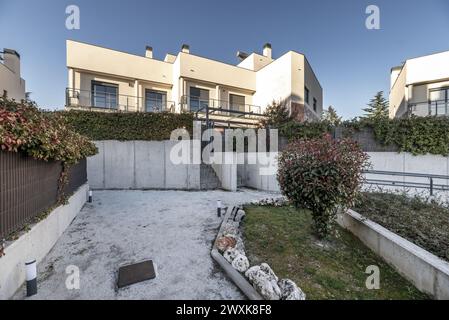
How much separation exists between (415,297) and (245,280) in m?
2.18

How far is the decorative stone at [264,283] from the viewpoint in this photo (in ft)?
8.27

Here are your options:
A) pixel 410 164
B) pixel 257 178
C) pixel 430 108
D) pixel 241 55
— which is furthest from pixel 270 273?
pixel 241 55

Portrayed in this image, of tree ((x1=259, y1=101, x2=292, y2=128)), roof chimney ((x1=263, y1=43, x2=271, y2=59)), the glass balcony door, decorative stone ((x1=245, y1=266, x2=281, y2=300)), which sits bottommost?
decorative stone ((x1=245, y1=266, x2=281, y2=300))

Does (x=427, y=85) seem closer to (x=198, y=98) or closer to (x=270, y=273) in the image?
(x=198, y=98)

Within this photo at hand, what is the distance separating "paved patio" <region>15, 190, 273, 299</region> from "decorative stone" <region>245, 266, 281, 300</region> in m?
0.26

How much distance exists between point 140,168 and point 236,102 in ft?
36.6

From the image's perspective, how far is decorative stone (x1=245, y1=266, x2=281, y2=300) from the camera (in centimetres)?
252

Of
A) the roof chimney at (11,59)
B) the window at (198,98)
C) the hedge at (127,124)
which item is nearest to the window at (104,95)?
the window at (198,98)

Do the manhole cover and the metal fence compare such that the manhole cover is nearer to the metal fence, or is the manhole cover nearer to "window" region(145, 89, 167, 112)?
the metal fence

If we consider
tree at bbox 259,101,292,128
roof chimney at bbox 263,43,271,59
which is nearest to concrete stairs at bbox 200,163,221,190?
tree at bbox 259,101,292,128

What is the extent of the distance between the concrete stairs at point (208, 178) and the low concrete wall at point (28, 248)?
5292 mm

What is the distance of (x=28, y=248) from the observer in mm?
2975

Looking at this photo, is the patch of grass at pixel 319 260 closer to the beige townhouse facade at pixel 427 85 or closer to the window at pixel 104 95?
the beige townhouse facade at pixel 427 85

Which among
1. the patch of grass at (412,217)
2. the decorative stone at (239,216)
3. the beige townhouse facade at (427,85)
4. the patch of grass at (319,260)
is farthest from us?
the beige townhouse facade at (427,85)
